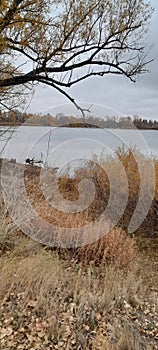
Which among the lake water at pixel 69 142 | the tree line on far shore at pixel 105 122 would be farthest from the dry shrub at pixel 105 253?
the tree line on far shore at pixel 105 122

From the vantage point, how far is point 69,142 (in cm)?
559

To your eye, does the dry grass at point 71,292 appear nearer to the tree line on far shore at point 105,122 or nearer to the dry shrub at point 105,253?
the dry shrub at point 105,253

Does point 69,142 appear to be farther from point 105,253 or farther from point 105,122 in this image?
point 105,253

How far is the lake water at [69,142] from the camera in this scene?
19.1 feet

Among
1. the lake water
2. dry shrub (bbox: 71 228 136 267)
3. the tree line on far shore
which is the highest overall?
the tree line on far shore

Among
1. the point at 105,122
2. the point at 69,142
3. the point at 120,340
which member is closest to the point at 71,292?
the point at 120,340

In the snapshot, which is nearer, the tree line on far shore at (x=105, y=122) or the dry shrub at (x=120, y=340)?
the dry shrub at (x=120, y=340)

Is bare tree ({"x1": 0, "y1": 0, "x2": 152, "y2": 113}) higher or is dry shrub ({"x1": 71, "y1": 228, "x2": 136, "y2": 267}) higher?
bare tree ({"x1": 0, "y1": 0, "x2": 152, "y2": 113})

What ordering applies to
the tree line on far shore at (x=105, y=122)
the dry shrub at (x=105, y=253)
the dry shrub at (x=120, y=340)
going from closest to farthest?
the dry shrub at (x=120, y=340), the dry shrub at (x=105, y=253), the tree line on far shore at (x=105, y=122)

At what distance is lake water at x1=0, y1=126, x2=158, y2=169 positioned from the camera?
5.82m

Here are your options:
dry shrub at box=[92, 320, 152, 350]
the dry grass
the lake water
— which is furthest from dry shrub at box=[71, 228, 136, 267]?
the lake water

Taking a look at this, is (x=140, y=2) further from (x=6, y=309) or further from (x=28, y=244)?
(x=6, y=309)

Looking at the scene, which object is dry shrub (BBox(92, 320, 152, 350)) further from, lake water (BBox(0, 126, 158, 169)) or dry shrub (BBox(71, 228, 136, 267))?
lake water (BBox(0, 126, 158, 169))

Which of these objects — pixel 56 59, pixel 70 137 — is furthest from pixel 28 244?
pixel 56 59
